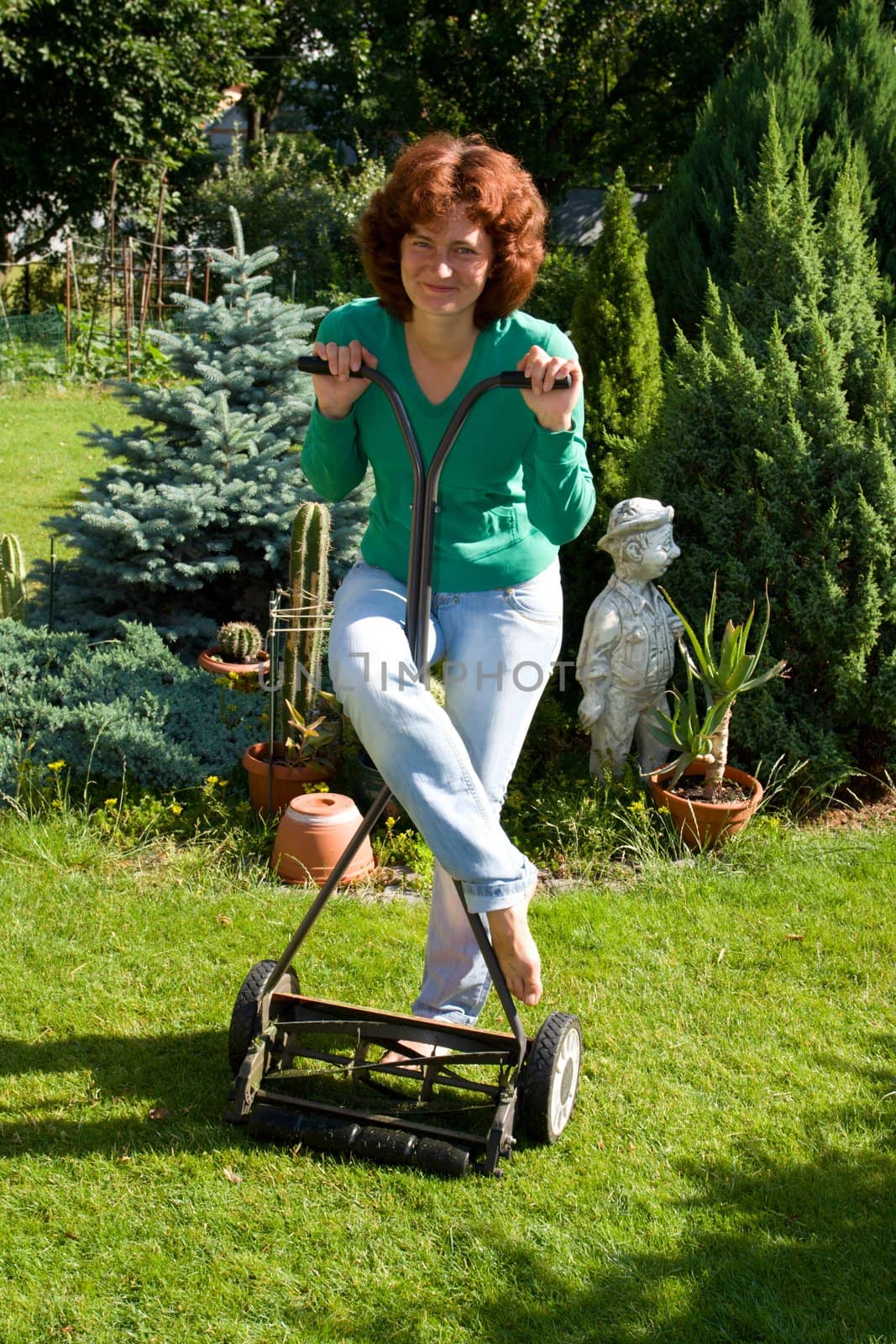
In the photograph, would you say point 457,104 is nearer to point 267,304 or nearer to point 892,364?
point 267,304

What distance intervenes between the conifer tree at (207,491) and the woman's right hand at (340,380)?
3.01m

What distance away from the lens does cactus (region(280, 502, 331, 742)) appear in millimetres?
4684

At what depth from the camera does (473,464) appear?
2740 millimetres

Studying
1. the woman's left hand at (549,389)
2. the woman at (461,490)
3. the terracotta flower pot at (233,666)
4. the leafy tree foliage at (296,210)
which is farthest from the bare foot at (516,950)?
the leafy tree foliage at (296,210)

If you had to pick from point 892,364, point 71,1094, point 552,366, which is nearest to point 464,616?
point 552,366

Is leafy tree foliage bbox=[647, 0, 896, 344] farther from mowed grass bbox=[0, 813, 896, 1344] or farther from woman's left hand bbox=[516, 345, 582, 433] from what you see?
woman's left hand bbox=[516, 345, 582, 433]

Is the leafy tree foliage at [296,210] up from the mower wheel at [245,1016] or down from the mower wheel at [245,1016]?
up

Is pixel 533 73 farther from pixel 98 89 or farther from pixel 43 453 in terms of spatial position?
pixel 43 453

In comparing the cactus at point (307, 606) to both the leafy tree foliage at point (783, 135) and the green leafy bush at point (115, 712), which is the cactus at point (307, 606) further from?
the leafy tree foliage at point (783, 135)

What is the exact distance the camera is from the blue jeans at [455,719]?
2.50 m

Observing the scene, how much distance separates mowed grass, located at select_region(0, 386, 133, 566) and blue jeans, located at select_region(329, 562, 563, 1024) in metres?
4.68

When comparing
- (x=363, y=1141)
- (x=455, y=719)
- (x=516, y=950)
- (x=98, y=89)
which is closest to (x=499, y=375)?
(x=455, y=719)

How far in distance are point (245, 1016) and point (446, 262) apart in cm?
185

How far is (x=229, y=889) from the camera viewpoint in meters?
4.09
